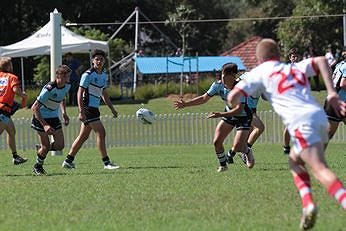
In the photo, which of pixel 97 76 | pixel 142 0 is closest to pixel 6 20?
pixel 142 0

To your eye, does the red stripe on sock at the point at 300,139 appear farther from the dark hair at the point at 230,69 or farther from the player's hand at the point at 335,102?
the dark hair at the point at 230,69

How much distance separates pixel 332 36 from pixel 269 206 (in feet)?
158

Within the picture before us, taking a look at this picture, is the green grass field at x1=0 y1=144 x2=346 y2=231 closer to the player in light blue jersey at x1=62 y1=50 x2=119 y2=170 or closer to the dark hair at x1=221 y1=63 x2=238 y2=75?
the player in light blue jersey at x1=62 y1=50 x2=119 y2=170

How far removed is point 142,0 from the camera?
66.5 m

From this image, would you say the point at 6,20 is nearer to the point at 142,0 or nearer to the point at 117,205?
the point at 142,0

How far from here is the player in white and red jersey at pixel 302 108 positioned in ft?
26.7

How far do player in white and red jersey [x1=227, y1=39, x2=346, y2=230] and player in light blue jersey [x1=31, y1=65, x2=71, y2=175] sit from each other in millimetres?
6207

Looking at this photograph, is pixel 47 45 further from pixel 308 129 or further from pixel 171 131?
pixel 308 129

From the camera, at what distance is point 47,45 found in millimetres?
33719

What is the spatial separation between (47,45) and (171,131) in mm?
9236

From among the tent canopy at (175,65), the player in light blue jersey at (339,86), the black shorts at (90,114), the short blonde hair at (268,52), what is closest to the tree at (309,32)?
the tent canopy at (175,65)

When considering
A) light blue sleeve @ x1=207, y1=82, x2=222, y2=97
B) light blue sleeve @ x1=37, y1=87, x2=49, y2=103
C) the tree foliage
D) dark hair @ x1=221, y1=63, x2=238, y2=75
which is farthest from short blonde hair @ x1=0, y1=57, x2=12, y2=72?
the tree foliage

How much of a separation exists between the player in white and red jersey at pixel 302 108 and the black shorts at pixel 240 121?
566 centimetres

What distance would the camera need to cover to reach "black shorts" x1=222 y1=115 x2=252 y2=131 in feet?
47.5
